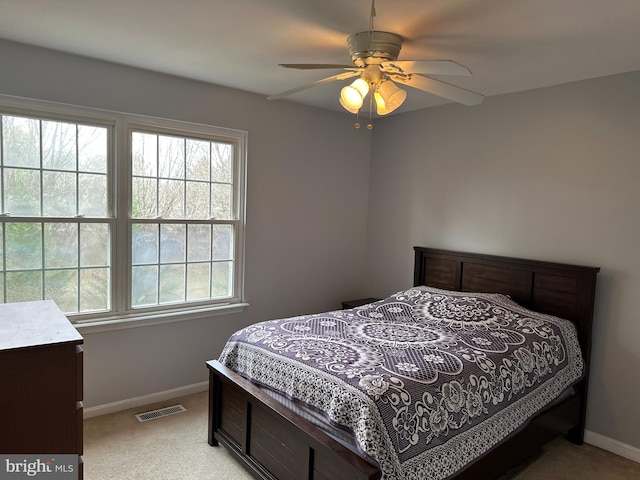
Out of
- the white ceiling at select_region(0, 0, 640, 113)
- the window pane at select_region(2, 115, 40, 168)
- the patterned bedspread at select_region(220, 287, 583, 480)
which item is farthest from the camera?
the window pane at select_region(2, 115, 40, 168)

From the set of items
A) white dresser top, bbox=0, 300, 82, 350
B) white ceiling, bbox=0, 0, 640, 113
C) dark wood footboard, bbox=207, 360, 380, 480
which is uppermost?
white ceiling, bbox=0, 0, 640, 113

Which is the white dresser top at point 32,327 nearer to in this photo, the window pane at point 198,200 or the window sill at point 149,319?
the window sill at point 149,319

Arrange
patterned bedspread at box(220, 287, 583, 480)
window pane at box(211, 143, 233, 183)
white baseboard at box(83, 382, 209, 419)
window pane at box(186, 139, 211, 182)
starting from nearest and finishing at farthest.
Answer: patterned bedspread at box(220, 287, 583, 480)
white baseboard at box(83, 382, 209, 419)
window pane at box(186, 139, 211, 182)
window pane at box(211, 143, 233, 183)

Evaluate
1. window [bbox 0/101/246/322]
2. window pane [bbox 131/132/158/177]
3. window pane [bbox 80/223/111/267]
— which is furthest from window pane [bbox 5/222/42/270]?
window pane [bbox 131/132/158/177]

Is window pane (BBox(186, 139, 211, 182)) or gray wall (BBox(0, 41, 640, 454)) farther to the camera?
window pane (BBox(186, 139, 211, 182))

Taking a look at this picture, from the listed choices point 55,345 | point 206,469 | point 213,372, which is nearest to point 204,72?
point 213,372

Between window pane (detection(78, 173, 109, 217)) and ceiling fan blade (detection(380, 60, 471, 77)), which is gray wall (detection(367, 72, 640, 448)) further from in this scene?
window pane (detection(78, 173, 109, 217))

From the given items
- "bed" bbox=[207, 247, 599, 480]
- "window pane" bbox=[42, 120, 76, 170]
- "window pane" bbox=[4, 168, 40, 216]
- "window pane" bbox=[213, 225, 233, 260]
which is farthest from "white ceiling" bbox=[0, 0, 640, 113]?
"bed" bbox=[207, 247, 599, 480]

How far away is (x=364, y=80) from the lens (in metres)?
2.12

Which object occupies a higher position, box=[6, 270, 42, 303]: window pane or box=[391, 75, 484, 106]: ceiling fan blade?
box=[391, 75, 484, 106]: ceiling fan blade

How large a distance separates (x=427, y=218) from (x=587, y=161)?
1324 millimetres

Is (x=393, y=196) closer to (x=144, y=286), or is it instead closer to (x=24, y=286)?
(x=144, y=286)

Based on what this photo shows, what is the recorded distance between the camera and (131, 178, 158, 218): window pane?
317 centimetres

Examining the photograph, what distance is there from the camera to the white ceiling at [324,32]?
2002 mm
